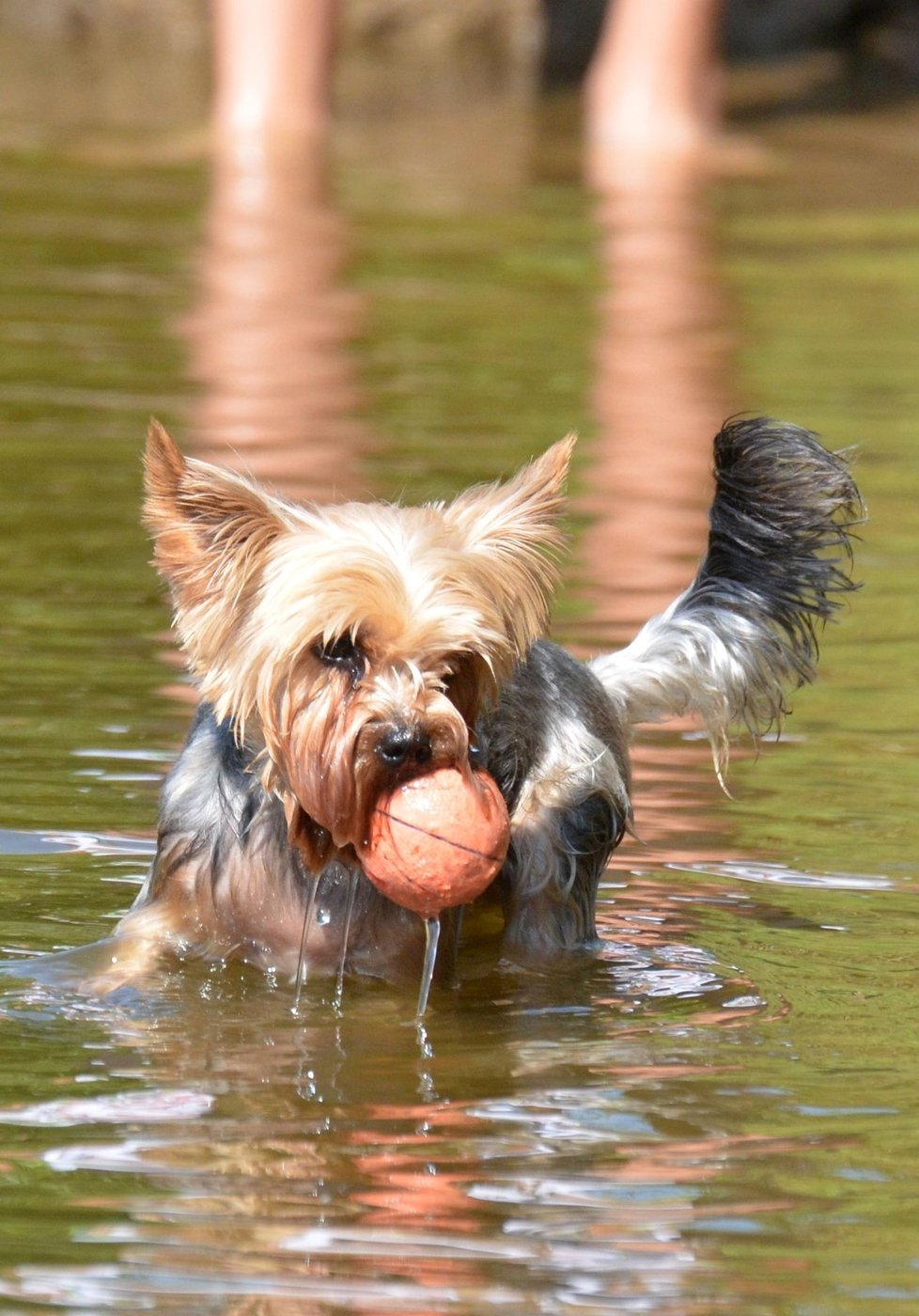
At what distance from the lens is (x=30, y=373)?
38.3 feet

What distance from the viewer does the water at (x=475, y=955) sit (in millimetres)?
4125

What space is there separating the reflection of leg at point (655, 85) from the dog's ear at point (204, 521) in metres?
12.2

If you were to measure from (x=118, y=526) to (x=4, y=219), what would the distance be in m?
6.28

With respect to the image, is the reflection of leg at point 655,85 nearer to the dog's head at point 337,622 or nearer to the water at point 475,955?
the water at point 475,955

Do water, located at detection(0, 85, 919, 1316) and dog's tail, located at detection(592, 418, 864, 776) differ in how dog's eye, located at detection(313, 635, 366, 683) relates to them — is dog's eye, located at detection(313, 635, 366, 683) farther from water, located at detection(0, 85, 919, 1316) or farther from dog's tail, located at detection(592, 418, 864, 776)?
dog's tail, located at detection(592, 418, 864, 776)

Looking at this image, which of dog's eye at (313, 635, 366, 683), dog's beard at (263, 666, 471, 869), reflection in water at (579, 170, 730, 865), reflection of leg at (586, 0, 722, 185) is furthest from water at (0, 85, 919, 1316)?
reflection of leg at (586, 0, 722, 185)

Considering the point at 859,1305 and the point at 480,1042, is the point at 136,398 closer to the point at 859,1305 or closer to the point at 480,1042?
the point at 480,1042

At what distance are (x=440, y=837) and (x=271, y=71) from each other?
12.3 meters

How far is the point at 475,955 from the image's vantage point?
5.87 m

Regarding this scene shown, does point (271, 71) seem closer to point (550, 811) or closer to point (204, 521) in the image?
point (550, 811)

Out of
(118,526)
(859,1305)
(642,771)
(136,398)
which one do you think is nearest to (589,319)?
(136,398)

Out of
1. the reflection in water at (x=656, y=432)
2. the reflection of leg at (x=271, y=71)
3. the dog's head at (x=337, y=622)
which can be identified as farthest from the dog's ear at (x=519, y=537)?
the reflection of leg at (x=271, y=71)

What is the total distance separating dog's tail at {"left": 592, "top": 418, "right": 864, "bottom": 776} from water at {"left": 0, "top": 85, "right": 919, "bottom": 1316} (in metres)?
0.41

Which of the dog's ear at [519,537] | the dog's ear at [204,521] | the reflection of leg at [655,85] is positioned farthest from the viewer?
the reflection of leg at [655,85]
